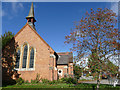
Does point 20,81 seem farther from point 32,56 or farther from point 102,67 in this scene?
point 102,67

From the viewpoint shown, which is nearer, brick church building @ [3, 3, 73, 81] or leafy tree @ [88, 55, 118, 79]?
leafy tree @ [88, 55, 118, 79]

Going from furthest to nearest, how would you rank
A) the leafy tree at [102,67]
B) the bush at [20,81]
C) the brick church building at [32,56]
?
1. the brick church building at [32,56]
2. the bush at [20,81]
3. the leafy tree at [102,67]

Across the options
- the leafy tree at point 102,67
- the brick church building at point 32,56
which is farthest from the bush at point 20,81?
the leafy tree at point 102,67

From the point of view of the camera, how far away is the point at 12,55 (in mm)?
23000

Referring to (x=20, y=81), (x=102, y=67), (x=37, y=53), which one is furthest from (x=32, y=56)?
(x=102, y=67)

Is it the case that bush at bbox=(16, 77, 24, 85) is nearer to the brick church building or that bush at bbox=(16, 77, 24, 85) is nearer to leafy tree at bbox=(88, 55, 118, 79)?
the brick church building

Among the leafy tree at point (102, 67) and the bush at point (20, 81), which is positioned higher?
the leafy tree at point (102, 67)

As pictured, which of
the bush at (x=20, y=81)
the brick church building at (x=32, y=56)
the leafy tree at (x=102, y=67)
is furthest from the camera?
the brick church building at (x=32, y=56)

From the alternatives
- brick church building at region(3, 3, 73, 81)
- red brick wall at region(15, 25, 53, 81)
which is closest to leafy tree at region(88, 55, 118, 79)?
brick church building at region(3, 3, 73, 81)

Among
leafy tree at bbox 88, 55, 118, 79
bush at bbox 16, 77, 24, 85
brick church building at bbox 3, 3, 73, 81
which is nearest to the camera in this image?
leafy tree at bbox 88, 55, 118, 79

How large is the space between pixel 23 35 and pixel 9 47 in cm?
384

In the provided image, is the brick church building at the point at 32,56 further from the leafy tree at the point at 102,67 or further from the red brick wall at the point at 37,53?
the leafy tree at the point at 102,67

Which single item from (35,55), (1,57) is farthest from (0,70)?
(35,55)

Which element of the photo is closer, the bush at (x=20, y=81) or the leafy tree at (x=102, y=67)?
the leafy tree at (x=102, y=67)
